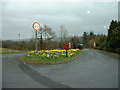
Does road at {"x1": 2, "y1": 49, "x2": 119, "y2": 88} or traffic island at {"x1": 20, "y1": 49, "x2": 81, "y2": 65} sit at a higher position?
traffic island at {"x1": 20, "y1": 49, "x2": 81, "y2": 65}

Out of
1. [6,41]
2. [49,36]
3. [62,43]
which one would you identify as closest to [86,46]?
[62,43]

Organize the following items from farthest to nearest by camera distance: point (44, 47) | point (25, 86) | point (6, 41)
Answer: point (6, 41) < point (44, 47) < point (25, 86)

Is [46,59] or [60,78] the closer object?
[60,78]

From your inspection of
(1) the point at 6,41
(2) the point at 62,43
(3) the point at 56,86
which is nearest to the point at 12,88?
(3) the point at 56,86

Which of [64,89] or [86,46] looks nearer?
[64,89]

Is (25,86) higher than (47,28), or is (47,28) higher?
(47,28)

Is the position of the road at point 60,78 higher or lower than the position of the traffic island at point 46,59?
lower

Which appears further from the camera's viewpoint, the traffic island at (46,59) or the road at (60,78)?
the traffic island at (46,59)

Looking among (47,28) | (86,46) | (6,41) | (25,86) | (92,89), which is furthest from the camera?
(86,46)

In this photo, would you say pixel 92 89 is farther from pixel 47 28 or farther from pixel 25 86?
pixel 47 28

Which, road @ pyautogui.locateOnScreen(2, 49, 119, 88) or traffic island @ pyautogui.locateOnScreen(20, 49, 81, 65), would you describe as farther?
traffic island @ pyautogui.locateOnScreen(20, 49, 81, 65)

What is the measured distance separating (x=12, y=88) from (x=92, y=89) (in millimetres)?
2901

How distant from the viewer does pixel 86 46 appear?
252ft

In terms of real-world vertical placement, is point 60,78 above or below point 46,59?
below
